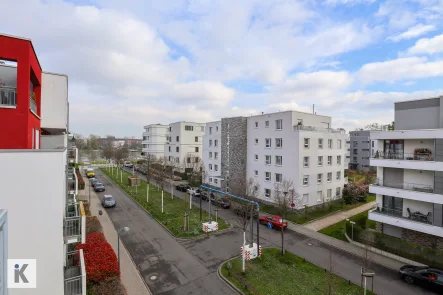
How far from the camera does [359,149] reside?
62312mm

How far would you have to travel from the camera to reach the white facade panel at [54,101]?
44.5ft

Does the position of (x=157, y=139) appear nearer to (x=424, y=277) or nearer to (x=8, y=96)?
(x=8, y=96)

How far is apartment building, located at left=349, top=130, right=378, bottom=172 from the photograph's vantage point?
60.4m

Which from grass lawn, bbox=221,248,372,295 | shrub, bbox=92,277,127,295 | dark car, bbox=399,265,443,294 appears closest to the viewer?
shrub, bbox=92,277,127,295

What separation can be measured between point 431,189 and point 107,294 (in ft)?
71.8

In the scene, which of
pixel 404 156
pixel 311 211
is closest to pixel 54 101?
pixel 404 156

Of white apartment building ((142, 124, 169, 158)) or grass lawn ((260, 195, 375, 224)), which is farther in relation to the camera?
white apartment building ((142, 124, 169, 158))

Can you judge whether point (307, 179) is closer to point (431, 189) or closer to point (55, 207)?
point (431, 189)

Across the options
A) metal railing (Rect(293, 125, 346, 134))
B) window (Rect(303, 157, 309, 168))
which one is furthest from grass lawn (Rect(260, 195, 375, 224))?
metal railing (Rect(293, 125, 346, 134))

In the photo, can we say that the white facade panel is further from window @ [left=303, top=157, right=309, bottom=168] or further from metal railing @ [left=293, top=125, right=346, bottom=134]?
window @ [left=303, top=157, right=309, bottom=168]

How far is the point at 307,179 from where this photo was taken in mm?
27453

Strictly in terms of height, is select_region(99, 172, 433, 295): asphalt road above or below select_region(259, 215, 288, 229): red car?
below

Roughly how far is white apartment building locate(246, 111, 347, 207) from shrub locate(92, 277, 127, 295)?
20.2 meters

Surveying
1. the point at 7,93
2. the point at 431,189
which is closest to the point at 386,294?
the point at 431,189
